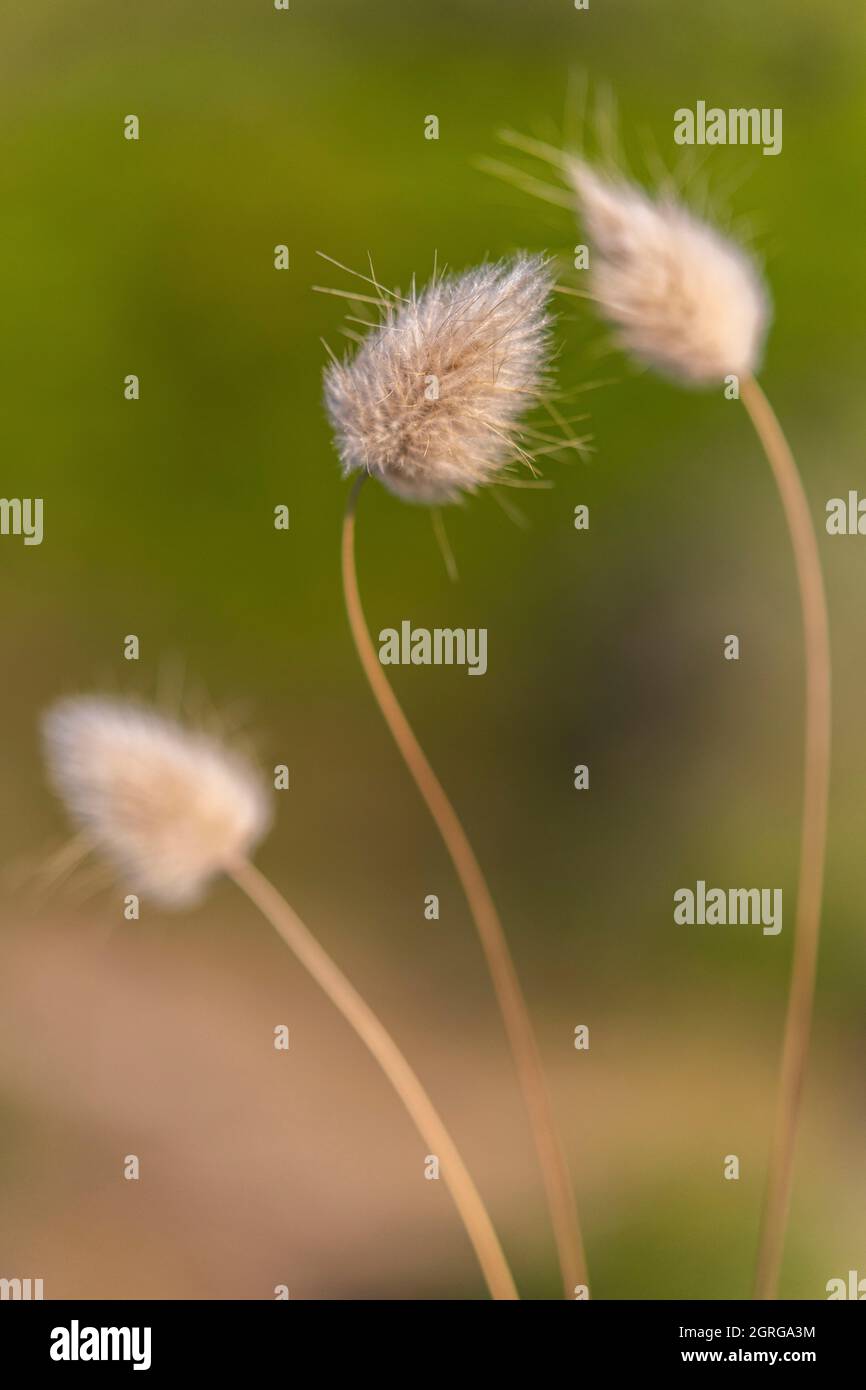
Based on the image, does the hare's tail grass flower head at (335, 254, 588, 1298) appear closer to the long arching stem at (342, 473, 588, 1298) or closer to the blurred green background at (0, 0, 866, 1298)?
the long arching stem at (342, 473, 588, 1298)

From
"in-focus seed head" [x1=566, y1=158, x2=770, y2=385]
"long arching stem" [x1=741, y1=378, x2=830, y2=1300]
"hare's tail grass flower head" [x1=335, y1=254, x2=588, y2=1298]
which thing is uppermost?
"in-focus seed head" [x1=566, y1=158, x2=770, y2=385]

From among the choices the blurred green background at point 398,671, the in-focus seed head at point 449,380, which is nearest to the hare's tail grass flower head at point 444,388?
the in-focus seed head at point 449,380

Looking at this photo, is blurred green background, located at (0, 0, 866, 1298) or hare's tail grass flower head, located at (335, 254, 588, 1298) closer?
hare's tail grass flower head, located at (335, 254, 588, 1298)

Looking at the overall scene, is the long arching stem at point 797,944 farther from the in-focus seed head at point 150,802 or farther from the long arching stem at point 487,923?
the in-focus seed head at point 150,802

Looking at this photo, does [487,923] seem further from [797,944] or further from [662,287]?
[662,287]

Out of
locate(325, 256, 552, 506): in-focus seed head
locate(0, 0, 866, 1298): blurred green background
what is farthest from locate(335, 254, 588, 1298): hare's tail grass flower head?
locate(0, 0, 866, 1298): blurred green background
